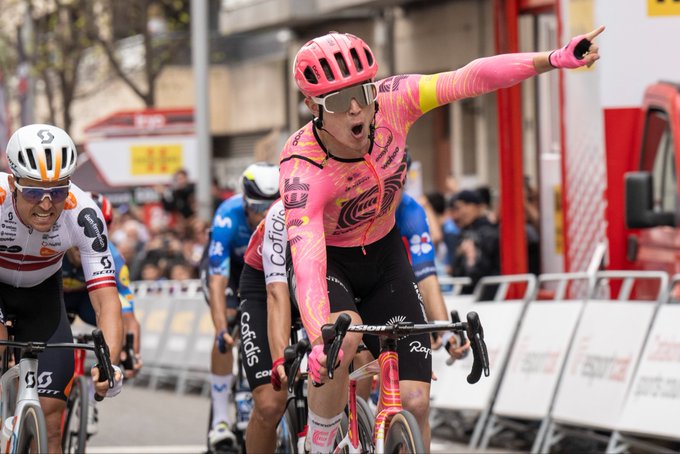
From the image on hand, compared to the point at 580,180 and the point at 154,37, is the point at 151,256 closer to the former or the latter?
the point at 580,180

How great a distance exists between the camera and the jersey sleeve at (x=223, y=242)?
10758 millimetres

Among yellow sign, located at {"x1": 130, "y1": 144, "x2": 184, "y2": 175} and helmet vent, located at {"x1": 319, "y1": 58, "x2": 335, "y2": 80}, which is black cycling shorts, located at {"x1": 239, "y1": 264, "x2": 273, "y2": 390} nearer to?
helmet vent, located at {"x1": 319, "y1": 58, "x2": 335, "y2": 80}

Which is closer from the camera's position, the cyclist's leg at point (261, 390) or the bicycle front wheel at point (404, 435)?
the bicycle front wheel at point (404, 435)

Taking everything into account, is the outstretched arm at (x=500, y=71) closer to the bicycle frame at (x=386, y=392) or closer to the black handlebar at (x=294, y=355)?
the bicycle frame at (x=386, y=392)

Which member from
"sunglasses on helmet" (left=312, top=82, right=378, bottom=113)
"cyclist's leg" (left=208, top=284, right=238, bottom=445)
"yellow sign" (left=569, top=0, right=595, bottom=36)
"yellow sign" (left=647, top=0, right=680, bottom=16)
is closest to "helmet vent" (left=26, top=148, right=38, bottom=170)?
"sunglasses on helmet" (left=312, top=82, right=378, bottom=113)

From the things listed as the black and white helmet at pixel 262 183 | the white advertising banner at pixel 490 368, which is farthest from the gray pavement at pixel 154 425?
the black and white helmet at pixel 262 183

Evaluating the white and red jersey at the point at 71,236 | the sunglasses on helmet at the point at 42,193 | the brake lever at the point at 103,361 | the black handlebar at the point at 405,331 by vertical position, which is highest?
the sunglasses on helmet at the point at 42,193

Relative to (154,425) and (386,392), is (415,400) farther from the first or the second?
(154,425)

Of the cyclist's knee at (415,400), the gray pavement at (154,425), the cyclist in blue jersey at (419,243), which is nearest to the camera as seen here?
the cyclist's knee at (415,400)

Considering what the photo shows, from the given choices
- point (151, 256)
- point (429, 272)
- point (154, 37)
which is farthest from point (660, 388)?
point (154, 37)

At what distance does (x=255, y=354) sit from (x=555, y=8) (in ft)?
19.4

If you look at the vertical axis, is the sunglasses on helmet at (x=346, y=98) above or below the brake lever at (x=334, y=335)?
above

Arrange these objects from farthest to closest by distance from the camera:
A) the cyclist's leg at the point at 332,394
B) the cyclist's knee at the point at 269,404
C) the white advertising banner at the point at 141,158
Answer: the white advertising banner at the point at 141,158, the cyclist's knee at the point at 269,404, the cyclist's leg at the point at 332,394

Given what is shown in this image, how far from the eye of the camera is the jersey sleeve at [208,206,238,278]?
10.8m
